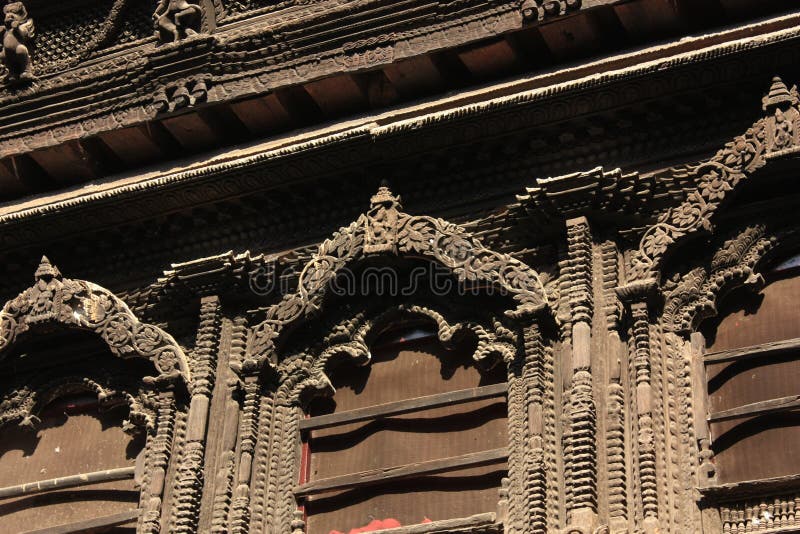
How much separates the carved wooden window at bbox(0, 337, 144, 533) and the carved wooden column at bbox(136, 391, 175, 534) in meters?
0.18

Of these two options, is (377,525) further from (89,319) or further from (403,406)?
(89,319)

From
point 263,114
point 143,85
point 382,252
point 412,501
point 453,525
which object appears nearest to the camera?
point 453,525

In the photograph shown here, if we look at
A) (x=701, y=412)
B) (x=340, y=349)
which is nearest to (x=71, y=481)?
(x=340, y=349)

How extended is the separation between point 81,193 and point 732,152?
5.19 m

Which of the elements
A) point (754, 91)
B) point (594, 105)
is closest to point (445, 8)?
point (594, 105)

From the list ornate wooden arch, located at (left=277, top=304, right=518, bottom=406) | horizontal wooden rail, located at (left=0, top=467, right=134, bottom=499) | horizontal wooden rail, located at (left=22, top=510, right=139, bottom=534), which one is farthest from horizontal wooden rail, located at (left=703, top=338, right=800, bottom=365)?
horizontal wooden rail, located at (left=0, top=467, right=134, bottom=499)

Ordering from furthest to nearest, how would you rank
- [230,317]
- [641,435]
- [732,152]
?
[230,317]
[732,152]
[641,435]

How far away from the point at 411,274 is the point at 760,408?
9.35 feet

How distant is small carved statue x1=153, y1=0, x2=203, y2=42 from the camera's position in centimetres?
1662

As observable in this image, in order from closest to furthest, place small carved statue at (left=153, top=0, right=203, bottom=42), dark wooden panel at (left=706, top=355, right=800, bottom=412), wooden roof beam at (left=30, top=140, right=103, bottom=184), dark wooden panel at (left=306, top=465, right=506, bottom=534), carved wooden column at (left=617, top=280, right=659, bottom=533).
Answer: carved wooden column at (left=617, top=280, right=659, bottom=533), dark wooden panel at (left=706, top=355, right=800, bottom=412), dark wooden panel at (left=306, top=465, right=506, bottom=534), wooden roof beam at (left=30, top=140, right=103, bottom=184), small carved statue at (left=153, top=0, right=203, bottom=42)

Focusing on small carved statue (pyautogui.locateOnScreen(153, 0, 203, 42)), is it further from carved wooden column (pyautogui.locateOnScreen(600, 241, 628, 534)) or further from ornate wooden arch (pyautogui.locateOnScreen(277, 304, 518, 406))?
carved wooden column (pyautogui.locateOnScreen(600, 241, 628, 534))

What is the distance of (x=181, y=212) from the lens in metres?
15.9

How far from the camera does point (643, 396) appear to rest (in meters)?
13.5

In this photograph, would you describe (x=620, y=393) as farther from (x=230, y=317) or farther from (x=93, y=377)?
(x=93, y=377)
